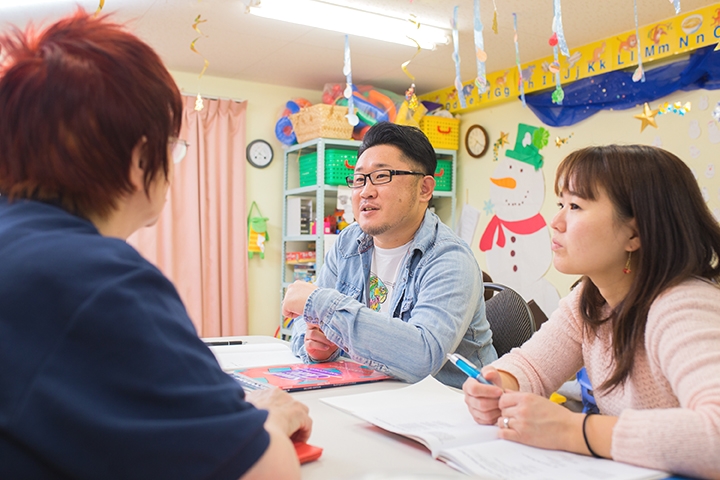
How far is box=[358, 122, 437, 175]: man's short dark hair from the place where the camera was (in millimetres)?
2012

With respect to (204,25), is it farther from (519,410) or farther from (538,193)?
(519,410)

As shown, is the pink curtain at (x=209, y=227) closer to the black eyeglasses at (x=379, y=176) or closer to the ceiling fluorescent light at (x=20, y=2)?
the ceiling fluorescent light at (x=20, y=2)

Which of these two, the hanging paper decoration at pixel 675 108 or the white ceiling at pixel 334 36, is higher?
the white ceiling at pixel 334 36

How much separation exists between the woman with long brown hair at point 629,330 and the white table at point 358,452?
170mm

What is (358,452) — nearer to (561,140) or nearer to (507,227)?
(561,140)

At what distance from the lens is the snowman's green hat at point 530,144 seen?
4145 mm

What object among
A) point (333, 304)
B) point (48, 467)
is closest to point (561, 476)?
point (48, 467)

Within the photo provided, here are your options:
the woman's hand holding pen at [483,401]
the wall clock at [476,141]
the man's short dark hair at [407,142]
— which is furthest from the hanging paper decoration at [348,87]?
the woman's hand holding pen at [483,401]

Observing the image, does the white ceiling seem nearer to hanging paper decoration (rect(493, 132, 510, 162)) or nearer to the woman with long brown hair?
hanging paper decoration (rect(493, 132, 510, 162))

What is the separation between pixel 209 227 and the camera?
4.50m

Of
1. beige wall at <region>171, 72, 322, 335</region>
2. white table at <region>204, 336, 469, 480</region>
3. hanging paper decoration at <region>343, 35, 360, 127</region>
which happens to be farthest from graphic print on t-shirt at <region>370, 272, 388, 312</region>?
beige wall at <region>171, 72, 322, 335</region>

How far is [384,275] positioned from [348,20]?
1.93m

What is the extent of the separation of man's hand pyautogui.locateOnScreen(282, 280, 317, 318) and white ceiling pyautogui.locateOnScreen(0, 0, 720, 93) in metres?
1.63

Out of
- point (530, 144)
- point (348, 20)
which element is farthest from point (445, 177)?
point (348, 20)
